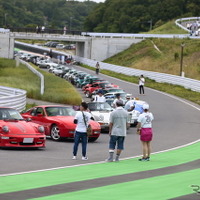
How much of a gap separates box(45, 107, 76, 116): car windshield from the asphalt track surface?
1328 millimetres

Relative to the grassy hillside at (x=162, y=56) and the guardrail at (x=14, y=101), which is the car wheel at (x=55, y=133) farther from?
the grassy hillside at (x=162, y=56)

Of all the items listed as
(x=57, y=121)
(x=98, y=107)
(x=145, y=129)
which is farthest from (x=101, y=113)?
(x=145, y=129)

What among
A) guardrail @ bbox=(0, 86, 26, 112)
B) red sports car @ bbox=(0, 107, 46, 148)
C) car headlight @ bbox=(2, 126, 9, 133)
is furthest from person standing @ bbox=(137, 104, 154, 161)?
guardrail @ bbox=(0, 86, 26, 112)

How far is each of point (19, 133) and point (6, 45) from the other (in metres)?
74.2

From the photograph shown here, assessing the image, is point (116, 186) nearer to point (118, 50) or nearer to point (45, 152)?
point (45, 152)

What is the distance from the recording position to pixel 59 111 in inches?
909

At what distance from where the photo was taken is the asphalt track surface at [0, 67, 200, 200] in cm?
1526

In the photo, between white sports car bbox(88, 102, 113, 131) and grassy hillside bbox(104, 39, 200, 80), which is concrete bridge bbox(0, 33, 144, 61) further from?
white sports car bbox(88, 102, 113, 131)

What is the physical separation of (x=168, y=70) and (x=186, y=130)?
160 feet

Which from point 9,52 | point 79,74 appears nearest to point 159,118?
point 79,74

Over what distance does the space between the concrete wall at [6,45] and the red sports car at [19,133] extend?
239 ft

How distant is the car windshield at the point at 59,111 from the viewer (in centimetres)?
2288

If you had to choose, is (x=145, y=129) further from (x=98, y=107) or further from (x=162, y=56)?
(x=162, y=56)

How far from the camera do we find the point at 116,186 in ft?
40.7
